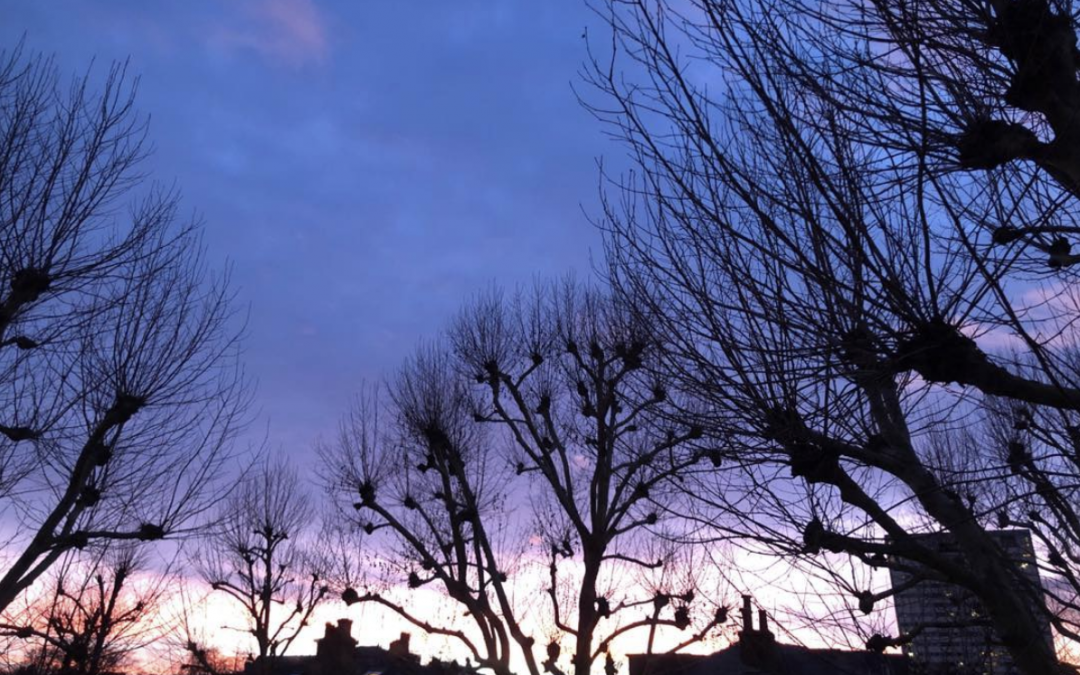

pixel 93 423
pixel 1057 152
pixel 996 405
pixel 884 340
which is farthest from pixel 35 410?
pixel 996 405

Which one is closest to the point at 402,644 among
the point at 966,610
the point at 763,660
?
the point at 763,660

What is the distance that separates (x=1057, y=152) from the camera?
3725 mm

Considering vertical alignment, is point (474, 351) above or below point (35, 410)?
above

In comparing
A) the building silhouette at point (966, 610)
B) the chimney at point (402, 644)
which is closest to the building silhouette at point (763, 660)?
the building silhouette at point (966, 610)

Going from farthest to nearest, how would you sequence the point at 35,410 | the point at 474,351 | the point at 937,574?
1. the point at 474,351
2. the point at 35,410
3. the point at 937,574

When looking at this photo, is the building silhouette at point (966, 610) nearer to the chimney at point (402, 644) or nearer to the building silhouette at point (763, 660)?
the building silhouette at point (763, 660)

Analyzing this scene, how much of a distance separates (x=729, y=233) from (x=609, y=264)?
3.94ft

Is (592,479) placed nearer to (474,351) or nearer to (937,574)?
(474,351)

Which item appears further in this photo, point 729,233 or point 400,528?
point 400,528

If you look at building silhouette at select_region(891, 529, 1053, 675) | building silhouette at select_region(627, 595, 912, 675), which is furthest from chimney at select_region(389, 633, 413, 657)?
building silhouette at select_region(891, 529, 1053, 675)

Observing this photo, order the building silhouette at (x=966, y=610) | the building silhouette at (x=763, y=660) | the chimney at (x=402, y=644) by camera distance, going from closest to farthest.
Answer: the building silhouette at (x=966, y=610) < the building silhouette at (x=763, y=660) < the chimney at (x=402, y=644)

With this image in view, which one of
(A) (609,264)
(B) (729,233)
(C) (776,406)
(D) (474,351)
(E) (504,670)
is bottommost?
(E) (504,670)

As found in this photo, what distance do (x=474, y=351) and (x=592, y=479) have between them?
3.18 metres

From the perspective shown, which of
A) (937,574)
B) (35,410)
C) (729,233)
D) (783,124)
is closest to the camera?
(783,124)
